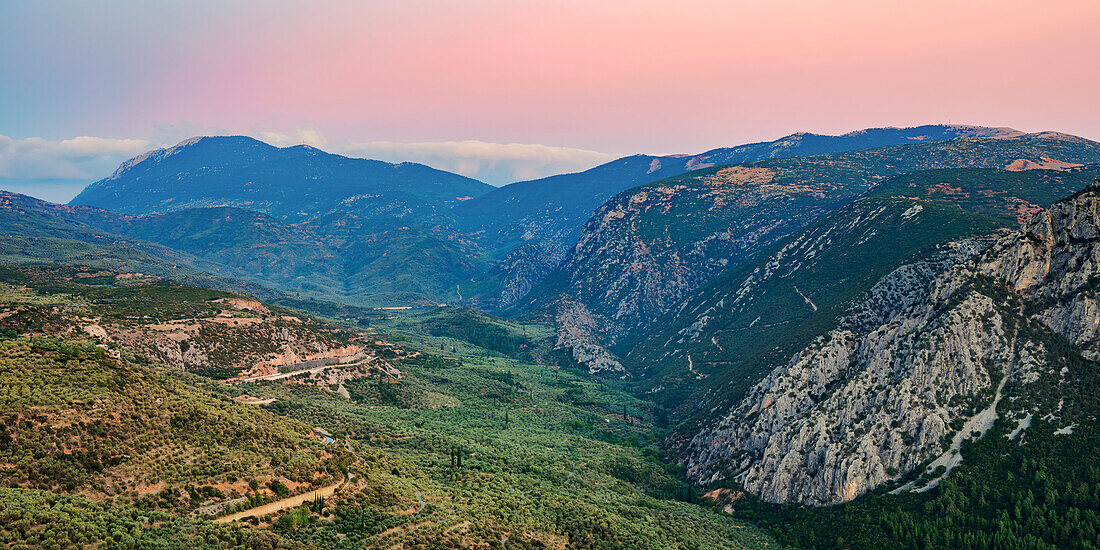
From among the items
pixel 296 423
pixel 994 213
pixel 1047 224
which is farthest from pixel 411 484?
pixel 994 213

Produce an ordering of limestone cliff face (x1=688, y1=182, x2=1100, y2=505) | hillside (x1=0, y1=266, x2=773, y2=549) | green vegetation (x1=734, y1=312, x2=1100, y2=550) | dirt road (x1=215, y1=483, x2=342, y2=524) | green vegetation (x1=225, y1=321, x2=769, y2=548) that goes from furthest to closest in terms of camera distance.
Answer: limestone cliff face (x1=688, y1=182, x2=1100, y2=505), green vegetation (x1=734, y1=312, x2=1100, y2=550), green vegetation (x1=225, y1=321, x2=769, y2=548), dirt road (x1=215, y1=483, x2=342, y2=524), hillside (x1=0, y1=266, x2=773, y2=549)

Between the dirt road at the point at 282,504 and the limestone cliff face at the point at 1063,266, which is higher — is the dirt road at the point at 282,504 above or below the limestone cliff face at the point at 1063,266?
below

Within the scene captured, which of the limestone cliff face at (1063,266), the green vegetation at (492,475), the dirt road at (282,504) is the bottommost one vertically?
the green vegetation at (492,475)

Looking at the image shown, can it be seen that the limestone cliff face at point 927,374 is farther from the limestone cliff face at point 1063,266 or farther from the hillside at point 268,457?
the hillside at point 268,457

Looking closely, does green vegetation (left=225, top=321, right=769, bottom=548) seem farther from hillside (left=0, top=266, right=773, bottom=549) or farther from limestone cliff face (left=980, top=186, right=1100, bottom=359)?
limestone cliff face (left=980, top=186, right=1100, bottom=359)

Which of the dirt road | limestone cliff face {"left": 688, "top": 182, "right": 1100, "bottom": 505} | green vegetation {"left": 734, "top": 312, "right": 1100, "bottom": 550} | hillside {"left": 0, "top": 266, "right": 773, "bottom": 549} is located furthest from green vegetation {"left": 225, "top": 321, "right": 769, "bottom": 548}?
limestone cliff face {"left": 688, "top": 182, "right": 1100, "bottom": 505}

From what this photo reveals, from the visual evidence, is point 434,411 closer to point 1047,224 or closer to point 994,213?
point 1047,224

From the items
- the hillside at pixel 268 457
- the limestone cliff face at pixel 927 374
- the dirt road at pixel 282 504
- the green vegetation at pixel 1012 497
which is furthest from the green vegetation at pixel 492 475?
the limestone cliff face at pixel 927 374

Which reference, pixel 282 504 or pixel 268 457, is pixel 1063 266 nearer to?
pixel 282 504

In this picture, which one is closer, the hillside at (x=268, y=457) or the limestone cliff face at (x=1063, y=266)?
the hillside at (x=268, y=457)
